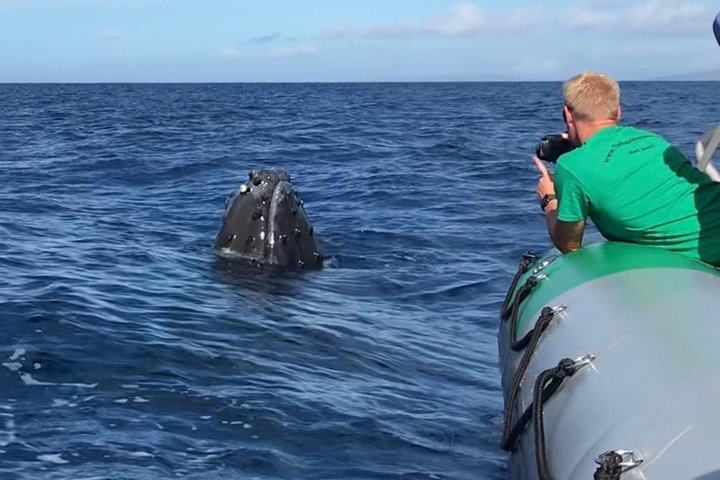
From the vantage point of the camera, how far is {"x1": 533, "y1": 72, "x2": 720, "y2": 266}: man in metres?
5.74

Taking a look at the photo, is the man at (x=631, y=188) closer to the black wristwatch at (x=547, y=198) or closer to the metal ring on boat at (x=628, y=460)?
the black wristwatch at (x=547, y=198)

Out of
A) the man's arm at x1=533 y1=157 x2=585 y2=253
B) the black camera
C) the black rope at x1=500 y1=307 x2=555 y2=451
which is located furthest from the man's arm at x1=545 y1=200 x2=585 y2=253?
the black rope at x1=500 y1=307 x2=555 y2=451

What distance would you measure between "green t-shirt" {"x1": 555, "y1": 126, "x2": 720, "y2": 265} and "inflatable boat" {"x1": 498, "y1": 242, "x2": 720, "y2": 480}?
0.44 feet

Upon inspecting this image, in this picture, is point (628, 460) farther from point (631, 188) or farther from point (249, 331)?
point (249, 331)

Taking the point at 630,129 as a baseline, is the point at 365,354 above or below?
below

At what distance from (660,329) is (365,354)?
16.9 ft

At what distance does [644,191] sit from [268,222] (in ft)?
22.3

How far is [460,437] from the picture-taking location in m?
7.53

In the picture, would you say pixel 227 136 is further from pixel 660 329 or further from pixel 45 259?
pixel 660 329

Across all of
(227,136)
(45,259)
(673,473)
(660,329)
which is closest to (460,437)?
(660,329)

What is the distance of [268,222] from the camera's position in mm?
12164

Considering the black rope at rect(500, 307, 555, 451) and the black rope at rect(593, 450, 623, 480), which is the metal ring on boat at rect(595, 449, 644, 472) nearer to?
the black rope at rect(593, 450, 623, 480)

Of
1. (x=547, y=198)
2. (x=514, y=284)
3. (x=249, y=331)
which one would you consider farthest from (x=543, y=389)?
(x=249, y=331)

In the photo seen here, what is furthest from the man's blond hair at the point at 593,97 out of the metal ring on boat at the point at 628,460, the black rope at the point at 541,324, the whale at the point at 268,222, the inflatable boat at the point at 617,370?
the whale at the point at 268,222
